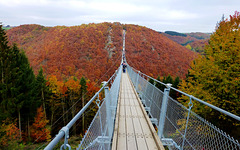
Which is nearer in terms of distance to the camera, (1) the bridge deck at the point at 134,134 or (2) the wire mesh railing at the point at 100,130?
(2) the wire mesh railing at the point at 100,130

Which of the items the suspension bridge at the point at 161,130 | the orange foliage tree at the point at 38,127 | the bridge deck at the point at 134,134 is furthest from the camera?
the orange foliage tree at the point at 38,127

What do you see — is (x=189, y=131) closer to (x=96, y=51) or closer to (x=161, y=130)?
(x=161, y=130)

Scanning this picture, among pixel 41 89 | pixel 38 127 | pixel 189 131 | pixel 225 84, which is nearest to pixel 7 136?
pixel 38 127

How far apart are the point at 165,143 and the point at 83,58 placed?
2514 inches

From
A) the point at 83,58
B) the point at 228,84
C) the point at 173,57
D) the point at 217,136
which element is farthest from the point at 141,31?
the point at 217,136

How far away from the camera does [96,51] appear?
6950cm

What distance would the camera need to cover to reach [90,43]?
236ft

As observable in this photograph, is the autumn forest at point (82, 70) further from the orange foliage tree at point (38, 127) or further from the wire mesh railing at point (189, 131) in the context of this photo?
the wire mesh railing at point (189, 131)

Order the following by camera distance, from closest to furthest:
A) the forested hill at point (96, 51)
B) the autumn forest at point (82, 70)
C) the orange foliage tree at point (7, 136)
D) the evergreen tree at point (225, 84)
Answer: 1. the evergreen tree at point (225, 84)
2. the autumn forest at point (82, 70)
3. the orange foliage tree at point (7, 136)
4. the forested hill at point (96, 51)

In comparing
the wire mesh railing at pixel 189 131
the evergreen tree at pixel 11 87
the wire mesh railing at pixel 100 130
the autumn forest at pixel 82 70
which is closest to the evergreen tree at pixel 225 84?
the autumn forest at pixel 82 70

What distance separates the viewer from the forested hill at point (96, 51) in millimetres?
56250

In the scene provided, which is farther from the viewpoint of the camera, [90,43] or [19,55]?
[90,43]

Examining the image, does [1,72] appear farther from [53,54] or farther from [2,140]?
[53,54]

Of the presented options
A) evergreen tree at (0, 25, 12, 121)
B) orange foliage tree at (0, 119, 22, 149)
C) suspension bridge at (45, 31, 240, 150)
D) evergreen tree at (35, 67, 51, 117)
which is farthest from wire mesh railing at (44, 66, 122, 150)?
evergreen tree at (35, 67, 51, 117)
